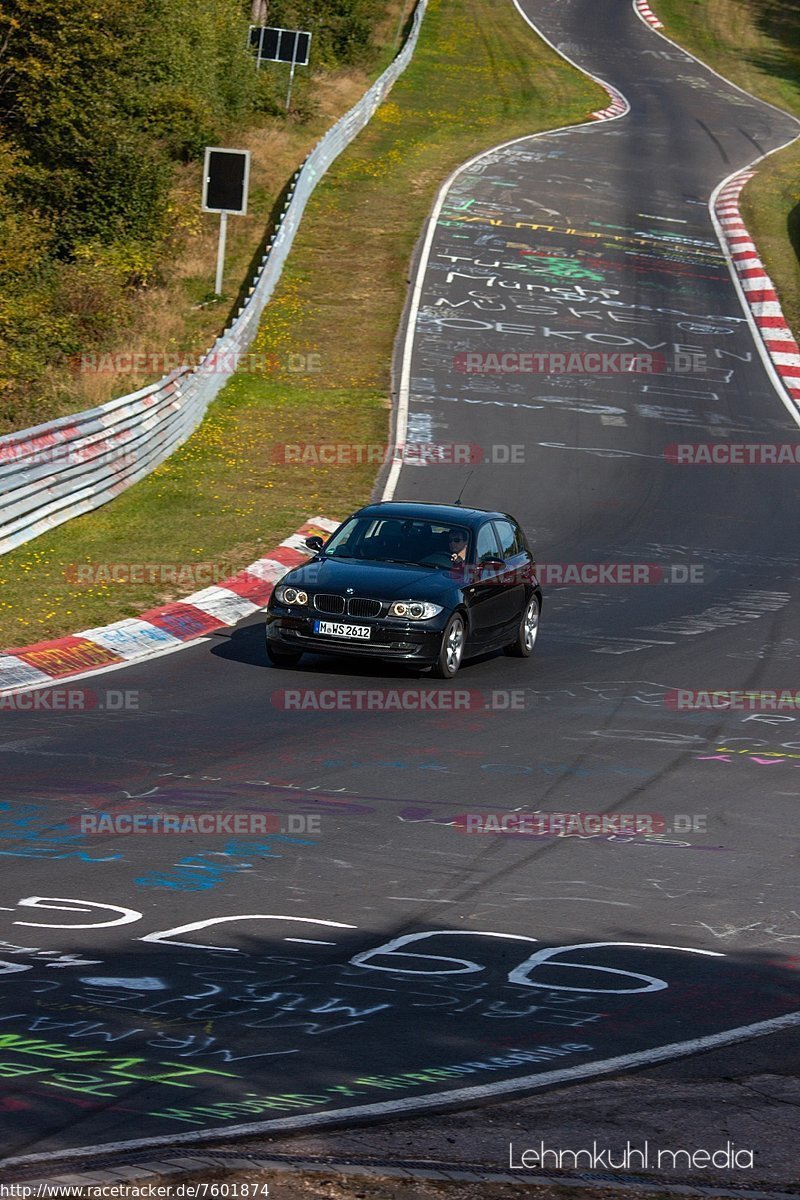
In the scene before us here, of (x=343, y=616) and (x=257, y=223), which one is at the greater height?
(x=257, y=223)

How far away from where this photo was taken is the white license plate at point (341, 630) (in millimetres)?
14828

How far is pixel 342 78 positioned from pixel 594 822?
4884cm

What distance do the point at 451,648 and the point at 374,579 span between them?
39.6 inches

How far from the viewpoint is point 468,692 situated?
583 inches

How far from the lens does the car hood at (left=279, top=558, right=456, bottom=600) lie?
15.0 meters

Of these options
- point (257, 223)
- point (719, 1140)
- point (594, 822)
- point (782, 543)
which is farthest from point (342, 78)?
point (719, 1140)

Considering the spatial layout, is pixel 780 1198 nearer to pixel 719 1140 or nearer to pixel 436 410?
pixel 719 1140

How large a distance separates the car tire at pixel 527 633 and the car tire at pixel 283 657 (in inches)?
99.5

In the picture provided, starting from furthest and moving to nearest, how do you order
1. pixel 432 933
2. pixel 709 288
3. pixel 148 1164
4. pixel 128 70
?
pixel 709 288 → pixel 128 70 → pixel 432 933 → pixel 148 1164
